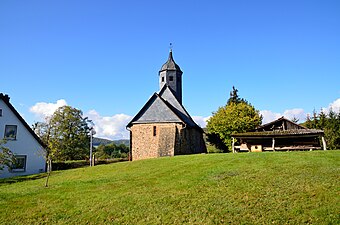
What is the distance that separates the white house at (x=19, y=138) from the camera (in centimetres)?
2541

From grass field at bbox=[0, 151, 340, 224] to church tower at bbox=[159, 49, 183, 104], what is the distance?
24141 mm

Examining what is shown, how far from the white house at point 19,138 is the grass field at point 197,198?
12054 millimetres

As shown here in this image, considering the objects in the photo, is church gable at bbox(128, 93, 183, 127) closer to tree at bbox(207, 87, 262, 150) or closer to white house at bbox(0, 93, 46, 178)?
white house at bbox(0, 93, 46, 178)

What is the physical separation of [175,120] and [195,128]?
7633 millimetres

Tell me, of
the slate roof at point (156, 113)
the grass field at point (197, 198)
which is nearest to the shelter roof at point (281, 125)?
the slate roof at point (156, 113)

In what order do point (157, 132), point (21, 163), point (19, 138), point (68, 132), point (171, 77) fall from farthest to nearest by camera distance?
point (68, 132), point (171, 77), point (157, 132), point (19, 138), point (21, 163)

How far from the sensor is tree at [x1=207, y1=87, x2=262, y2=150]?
4306cm

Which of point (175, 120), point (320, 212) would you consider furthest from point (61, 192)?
point (175, 120)

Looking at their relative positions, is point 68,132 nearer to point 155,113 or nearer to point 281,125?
point 155,113

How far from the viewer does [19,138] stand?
25.7 metres

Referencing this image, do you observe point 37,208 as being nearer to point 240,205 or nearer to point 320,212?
point 240,205

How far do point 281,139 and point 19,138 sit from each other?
2576 centimetres

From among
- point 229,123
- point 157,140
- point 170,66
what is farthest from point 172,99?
point 229,123

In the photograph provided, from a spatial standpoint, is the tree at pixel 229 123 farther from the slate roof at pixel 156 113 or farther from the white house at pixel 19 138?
the white house at pixel 19 138
